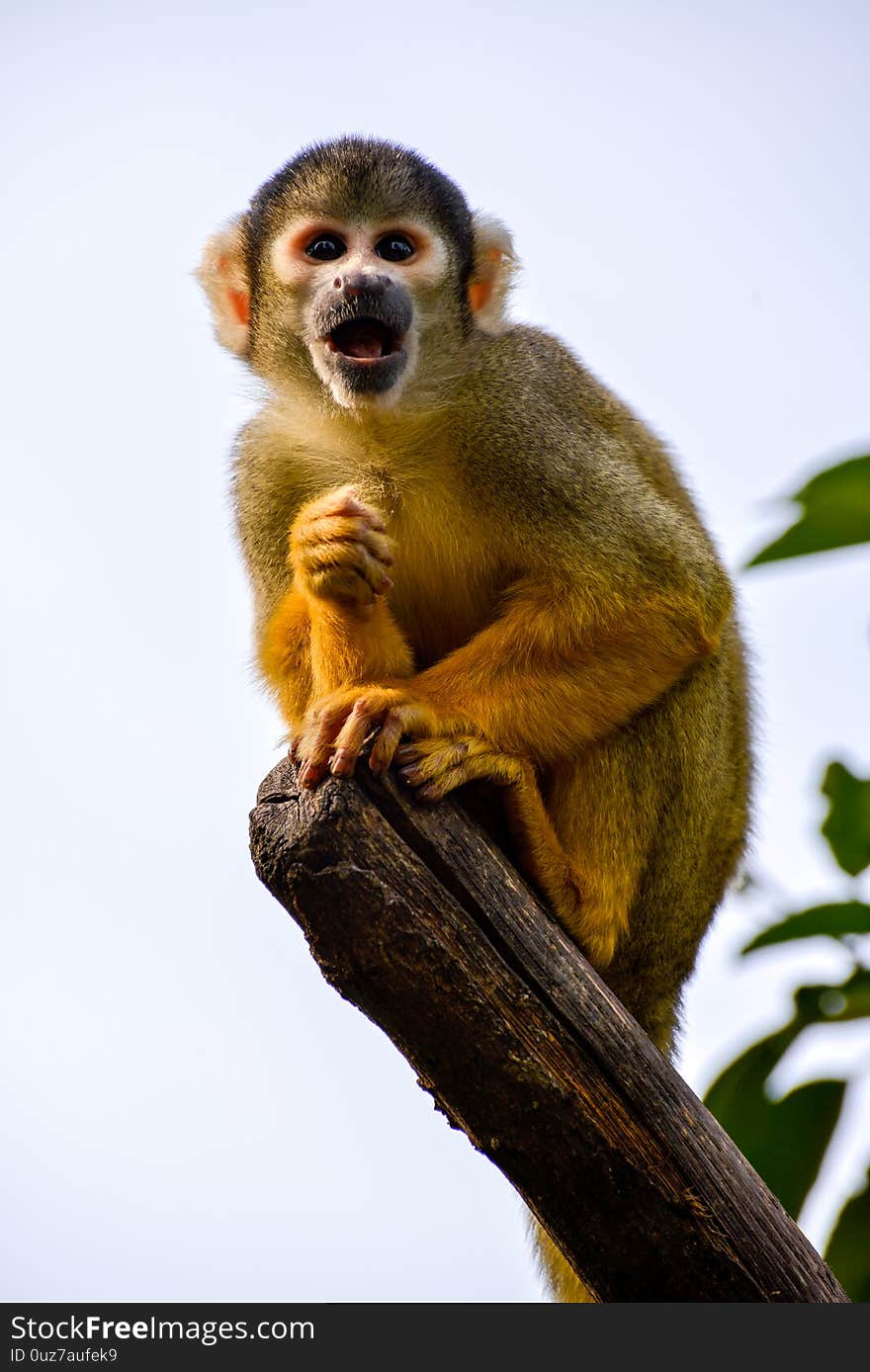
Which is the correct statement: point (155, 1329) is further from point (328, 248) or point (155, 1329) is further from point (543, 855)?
point (328, 248)

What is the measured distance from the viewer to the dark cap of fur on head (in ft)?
11.0

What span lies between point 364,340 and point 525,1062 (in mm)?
1738

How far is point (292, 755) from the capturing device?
8.63 ft

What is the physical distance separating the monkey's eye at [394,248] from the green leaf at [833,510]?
1.29 m

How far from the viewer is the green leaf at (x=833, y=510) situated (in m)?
2.61

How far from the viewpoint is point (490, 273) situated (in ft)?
11.7

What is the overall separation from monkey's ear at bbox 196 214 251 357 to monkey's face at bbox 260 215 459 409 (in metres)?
0.09

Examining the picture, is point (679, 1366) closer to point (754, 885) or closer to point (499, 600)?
point (754, 885)

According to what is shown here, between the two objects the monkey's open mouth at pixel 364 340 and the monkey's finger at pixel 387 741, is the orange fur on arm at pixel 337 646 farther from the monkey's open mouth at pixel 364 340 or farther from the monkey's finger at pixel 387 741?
the monkey's open mouth at pixel 364 340

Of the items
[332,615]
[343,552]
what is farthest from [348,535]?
→ [332,615]

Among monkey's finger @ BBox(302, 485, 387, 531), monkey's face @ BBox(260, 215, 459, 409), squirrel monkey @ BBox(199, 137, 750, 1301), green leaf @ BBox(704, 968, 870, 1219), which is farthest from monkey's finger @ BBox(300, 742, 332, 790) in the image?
green leaf @ BBox(704, 968, 870, 1219)

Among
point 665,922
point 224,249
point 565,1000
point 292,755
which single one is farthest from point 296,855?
point 224,249

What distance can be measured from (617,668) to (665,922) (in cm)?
65

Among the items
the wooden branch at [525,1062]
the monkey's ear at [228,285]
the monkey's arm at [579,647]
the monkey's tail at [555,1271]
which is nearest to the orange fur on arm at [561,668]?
the monkey's arm at [579,647]
